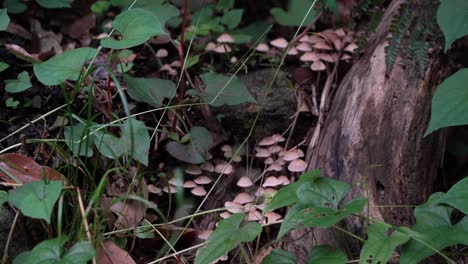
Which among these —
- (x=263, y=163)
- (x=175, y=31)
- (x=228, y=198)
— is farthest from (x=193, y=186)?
(x=175, y=31)

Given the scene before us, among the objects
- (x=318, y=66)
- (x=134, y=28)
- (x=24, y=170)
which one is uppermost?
(x=134, y=28)

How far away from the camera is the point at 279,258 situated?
1.78 metres

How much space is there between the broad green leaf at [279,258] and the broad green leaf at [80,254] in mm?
566

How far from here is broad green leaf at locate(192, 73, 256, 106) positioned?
94.3 inches

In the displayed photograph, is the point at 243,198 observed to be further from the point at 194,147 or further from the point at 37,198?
the point at 37,198

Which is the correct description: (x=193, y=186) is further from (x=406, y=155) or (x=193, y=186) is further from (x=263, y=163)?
(x=406, y=155)

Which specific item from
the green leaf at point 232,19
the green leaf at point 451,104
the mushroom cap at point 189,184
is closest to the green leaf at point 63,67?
the mushroom cap at point 189,184

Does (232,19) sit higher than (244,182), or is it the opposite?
(232,19)

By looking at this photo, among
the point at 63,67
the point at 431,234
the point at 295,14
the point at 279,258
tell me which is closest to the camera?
the point at 431,234

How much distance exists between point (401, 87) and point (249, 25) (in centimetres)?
113

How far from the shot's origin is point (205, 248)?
1736 millimetres

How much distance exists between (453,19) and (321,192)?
77 centimetres

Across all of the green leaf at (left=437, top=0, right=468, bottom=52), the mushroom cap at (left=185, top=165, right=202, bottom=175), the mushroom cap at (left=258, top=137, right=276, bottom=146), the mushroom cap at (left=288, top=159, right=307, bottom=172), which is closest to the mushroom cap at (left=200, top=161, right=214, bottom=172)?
the mushroom cap at (left=185, top=165, right=202, bottom=175)

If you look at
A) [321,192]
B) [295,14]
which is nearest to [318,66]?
[295,14]
